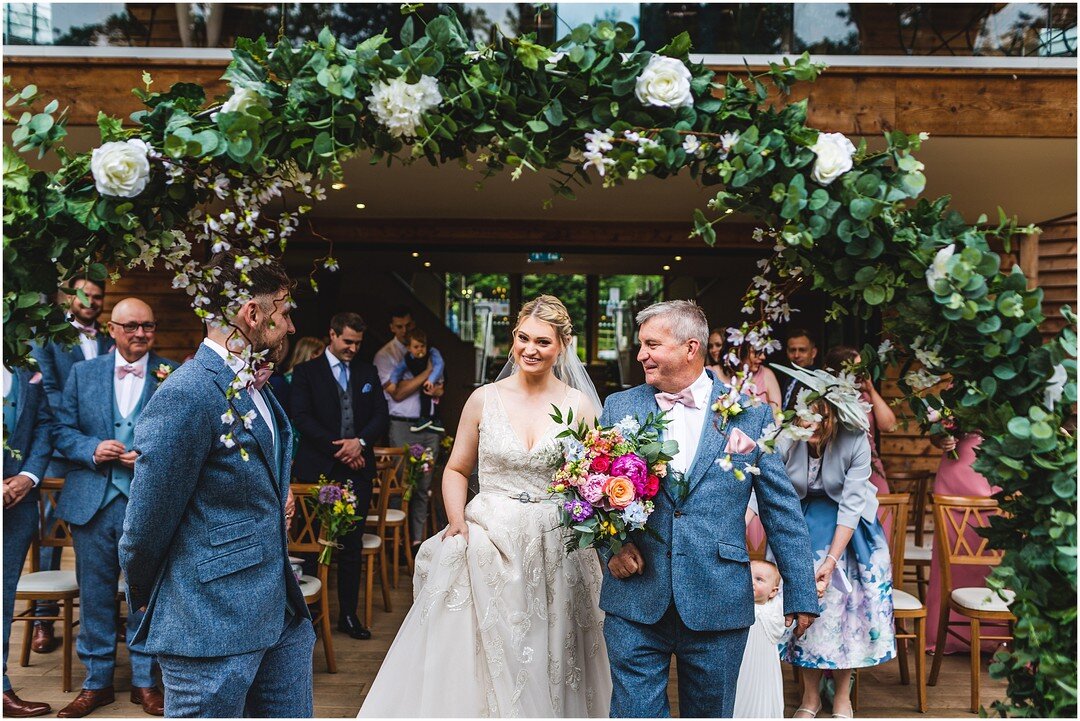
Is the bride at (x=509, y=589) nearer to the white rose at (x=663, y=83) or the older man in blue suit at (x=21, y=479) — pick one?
the white rose at (x=663, y=83)

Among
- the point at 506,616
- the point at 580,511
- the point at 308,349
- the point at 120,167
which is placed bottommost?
the point at 506,616

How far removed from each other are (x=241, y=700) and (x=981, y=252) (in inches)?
94.9

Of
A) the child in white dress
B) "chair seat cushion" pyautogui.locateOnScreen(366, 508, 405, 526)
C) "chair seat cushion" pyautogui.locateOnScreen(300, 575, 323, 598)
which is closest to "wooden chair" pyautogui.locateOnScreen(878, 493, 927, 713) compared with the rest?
the child in white dress

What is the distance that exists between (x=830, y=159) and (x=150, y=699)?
13.2 ft

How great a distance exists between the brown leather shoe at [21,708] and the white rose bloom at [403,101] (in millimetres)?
3709

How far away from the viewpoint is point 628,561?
262 cm

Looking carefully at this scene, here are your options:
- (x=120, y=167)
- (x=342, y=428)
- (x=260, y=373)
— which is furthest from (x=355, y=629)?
(x=120, y=167)

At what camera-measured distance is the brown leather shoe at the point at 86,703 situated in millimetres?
3965

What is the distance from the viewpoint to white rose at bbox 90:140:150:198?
2.04m

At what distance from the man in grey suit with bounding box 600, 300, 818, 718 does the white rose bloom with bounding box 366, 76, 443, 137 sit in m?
→ 1.09

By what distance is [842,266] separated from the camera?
7.31ft

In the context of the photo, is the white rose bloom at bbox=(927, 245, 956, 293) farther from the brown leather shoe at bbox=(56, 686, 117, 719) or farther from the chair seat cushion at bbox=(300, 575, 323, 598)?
the brown leather shoe at bbox=(56, 686, 117, 719)

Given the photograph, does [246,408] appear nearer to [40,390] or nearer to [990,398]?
[990,398]

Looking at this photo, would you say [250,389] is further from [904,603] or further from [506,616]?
[904,603]
